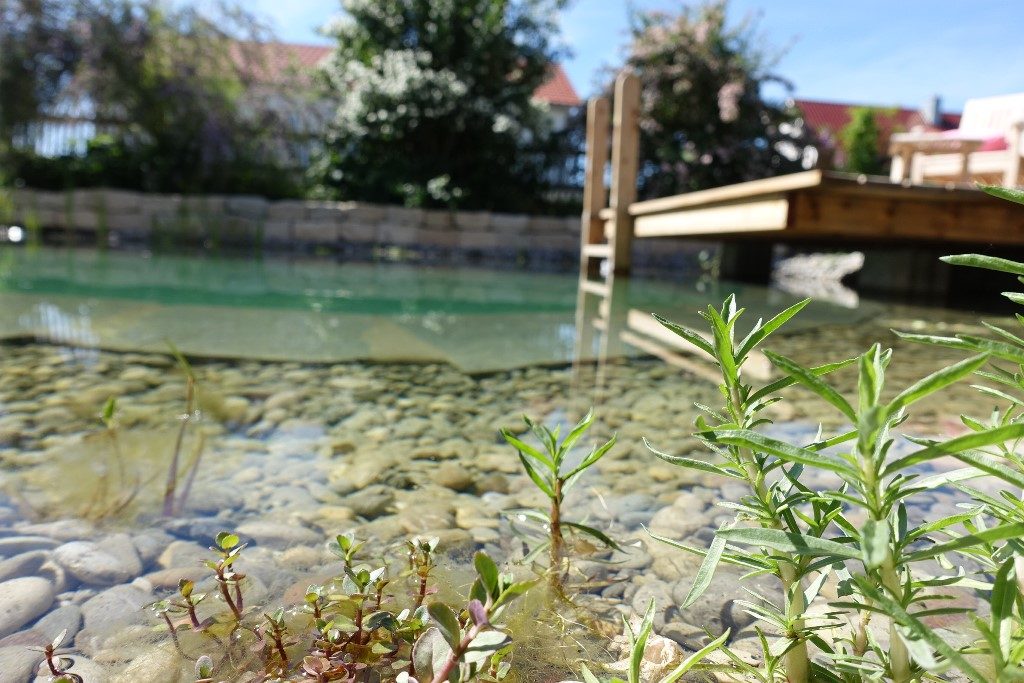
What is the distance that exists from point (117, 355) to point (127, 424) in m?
1.02

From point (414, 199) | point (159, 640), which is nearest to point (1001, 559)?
point (159, 640)

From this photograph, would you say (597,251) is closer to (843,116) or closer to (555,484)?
(555,484)

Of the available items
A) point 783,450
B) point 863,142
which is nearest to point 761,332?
point 783,450

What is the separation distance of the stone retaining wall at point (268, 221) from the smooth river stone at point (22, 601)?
8914 mm

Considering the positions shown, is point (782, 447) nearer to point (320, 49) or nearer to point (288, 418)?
point (288, 418)

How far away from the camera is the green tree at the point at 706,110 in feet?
32.4

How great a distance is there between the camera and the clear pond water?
106 cm

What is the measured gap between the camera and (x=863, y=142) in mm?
15812

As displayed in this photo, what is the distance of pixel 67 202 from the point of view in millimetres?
9430

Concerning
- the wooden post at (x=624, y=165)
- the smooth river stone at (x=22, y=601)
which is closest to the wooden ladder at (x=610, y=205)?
the wooden post at (x=624, y=165)

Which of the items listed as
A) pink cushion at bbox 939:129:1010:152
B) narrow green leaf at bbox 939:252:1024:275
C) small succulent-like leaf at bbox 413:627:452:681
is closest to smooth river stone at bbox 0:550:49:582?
small succulent-like leaf at bbox 413:627:452:681

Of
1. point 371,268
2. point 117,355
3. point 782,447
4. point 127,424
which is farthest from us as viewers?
point 371,268

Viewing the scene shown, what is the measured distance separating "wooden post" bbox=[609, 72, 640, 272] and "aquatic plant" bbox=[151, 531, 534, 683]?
18.8 ft

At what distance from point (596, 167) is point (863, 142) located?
1149cm
